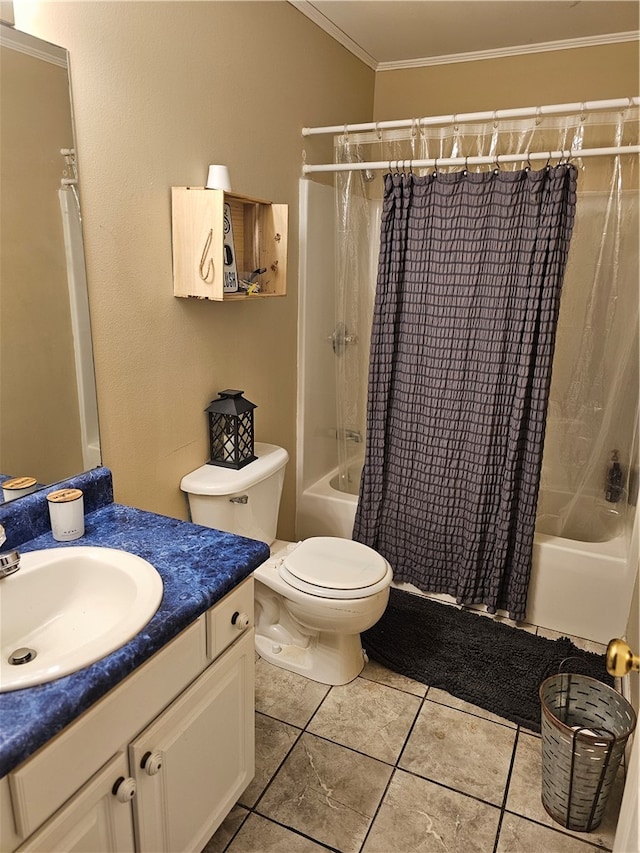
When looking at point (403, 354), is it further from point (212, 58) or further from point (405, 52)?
point (405, 52)

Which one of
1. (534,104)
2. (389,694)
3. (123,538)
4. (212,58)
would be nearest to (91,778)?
(123,538)

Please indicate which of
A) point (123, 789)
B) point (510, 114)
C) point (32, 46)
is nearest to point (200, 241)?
point (32, 46)

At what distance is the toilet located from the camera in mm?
2059

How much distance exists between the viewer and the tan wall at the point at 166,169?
166cm

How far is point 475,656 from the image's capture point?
236 centimetres

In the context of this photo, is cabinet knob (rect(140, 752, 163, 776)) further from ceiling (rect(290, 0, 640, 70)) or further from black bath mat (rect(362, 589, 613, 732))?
ceiling (rect(290, 0, 640, 70))

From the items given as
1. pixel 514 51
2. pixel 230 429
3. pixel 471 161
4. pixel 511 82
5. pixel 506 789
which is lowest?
pixel 506 789

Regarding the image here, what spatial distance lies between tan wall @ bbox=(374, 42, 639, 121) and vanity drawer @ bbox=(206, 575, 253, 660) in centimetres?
255

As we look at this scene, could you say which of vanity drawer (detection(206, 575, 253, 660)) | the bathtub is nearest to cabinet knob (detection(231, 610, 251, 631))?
vanity drawer (detection(206, 575, 253, 660))

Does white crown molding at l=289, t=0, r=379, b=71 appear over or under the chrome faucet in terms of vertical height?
over

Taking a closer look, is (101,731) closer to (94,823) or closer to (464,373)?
(94,823)

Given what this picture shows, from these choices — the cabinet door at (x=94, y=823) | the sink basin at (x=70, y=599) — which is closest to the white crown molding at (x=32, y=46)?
the sink basin at (x=70, y=599)

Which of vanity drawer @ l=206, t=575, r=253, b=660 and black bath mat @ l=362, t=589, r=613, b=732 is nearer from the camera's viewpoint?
vanity drawer @ l=206, t=575, r=253, b=660

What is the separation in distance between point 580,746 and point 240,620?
95 cm
